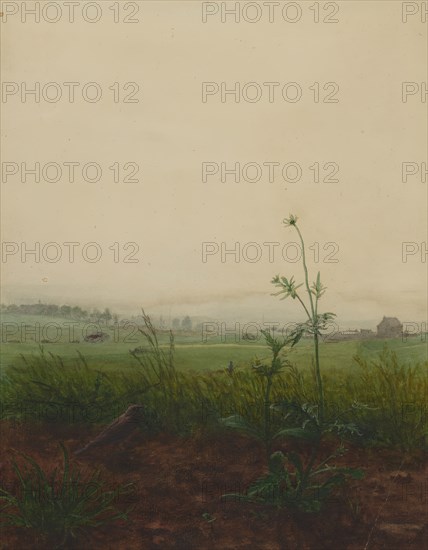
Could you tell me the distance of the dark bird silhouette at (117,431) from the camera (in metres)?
2.46

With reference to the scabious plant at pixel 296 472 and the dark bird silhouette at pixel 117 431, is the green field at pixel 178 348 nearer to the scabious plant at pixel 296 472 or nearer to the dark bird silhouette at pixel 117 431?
the dark bird silhouette at pixel 117 431

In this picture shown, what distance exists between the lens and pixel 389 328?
8.89 ft

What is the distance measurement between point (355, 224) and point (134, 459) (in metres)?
1.53

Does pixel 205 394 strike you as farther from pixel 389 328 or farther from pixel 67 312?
pixel 389 328

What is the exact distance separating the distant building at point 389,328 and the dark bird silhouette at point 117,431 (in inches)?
48.1

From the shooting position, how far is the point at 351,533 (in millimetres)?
2092

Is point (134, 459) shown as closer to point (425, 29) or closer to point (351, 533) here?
point (351, 533)

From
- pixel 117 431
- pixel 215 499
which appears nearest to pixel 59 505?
pixel 117 431

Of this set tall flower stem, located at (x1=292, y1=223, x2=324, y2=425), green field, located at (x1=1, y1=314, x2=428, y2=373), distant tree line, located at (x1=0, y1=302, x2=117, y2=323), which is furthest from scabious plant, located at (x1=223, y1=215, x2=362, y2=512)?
distant tree line, located at (x1=0, y1=302, x2=117, y2=323)

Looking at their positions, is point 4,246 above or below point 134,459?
above

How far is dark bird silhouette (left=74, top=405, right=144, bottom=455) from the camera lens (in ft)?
8.07

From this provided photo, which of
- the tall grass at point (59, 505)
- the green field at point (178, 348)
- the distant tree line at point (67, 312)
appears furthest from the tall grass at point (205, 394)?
the tall grass at point (59, 505)

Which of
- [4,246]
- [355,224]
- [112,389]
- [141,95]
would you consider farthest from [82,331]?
[355,224]

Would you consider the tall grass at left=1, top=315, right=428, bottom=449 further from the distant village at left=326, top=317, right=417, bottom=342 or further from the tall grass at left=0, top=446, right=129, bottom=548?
the tall grass at left=0, top=446, right=129, bottom=548
